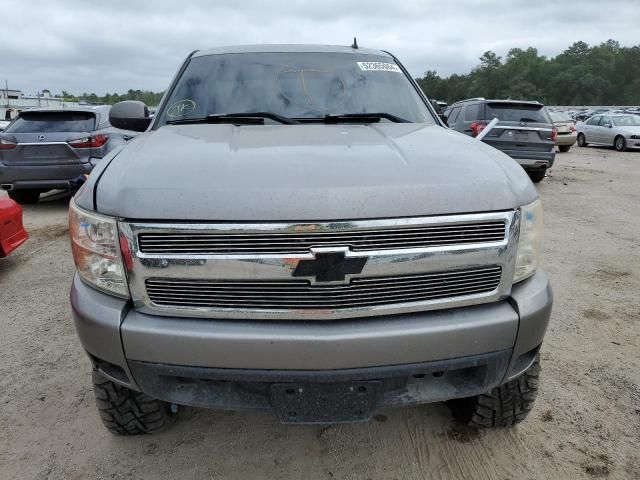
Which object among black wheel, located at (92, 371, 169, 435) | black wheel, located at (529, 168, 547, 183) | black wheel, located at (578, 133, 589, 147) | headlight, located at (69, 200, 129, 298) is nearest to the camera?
headlight, located at (69, 200, 129, 298)

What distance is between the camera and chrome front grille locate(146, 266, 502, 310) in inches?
70.6

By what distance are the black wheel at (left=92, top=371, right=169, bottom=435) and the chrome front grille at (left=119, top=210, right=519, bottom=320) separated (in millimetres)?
658

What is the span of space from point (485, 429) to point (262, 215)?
5.68 ft

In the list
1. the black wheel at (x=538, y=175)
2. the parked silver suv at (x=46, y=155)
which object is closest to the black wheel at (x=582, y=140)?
the black wheel at (x=538, y=175)

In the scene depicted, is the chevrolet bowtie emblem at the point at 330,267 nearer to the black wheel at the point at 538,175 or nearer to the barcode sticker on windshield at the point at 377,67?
the barcode sticker on windshield at the point at 377,67

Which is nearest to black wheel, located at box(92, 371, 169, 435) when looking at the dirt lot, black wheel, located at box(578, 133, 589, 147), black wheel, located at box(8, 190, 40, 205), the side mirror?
the dirt lot

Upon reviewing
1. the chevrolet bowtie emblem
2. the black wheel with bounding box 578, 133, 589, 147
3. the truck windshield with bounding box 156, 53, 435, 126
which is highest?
the truck windshield with bounding box 156, 53, 435, 126

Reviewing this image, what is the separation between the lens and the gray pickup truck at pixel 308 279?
5.75 ft

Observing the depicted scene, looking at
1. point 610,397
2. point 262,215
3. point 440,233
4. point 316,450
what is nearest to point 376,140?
point 440,233

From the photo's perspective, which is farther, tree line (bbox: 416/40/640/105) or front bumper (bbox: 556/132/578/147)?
tree line (bbox: 416/40/640/105)

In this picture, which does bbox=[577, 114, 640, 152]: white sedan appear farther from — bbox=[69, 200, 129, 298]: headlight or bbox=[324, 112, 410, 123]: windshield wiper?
bbox=[69, 200, 129, 298]: headlight

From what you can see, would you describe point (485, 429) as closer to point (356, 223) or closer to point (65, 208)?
point (356, 223)

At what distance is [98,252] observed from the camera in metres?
1.88

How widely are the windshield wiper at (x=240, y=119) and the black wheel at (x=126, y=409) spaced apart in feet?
4.98
